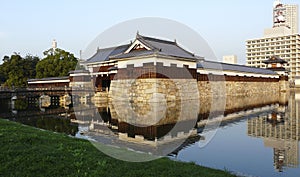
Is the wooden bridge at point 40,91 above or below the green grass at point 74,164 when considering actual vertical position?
above

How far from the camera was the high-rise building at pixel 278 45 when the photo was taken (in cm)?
6788

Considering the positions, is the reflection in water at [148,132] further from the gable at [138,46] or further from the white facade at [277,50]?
the white facade at [277,50]

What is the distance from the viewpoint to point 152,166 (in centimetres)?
512

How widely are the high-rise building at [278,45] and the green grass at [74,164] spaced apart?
69.9 meters

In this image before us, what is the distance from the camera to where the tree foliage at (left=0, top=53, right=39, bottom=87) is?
37719 millimetres

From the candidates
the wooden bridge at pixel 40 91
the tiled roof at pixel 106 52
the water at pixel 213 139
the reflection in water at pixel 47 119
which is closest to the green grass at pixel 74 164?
the water at pixel 213 139

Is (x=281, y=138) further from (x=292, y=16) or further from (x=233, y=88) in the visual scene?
(x=292, y=16)

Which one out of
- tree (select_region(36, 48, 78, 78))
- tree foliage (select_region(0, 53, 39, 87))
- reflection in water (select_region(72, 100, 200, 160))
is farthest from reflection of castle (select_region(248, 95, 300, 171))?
tree foliage (select_region(0, 53, 39, 87))

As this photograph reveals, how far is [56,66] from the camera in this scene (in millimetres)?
38156

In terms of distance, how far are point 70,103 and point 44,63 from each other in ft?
48.0

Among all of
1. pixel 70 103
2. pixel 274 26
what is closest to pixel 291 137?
pixel 70 103

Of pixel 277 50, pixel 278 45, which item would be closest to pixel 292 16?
pixel 278 45

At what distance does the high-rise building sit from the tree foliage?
59.9 metres

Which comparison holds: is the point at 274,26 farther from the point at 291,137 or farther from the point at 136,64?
the point at 291,137
